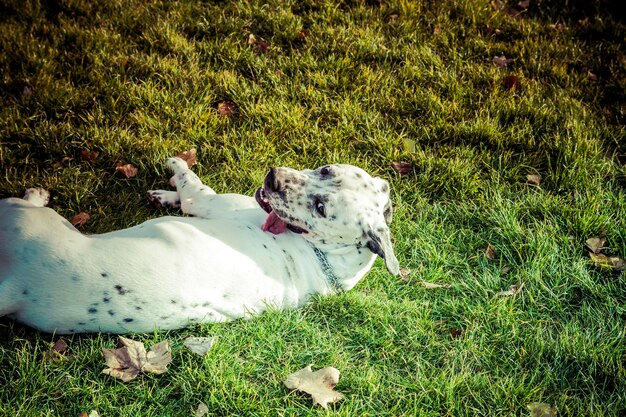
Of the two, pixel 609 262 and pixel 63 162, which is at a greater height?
pixel 63 162

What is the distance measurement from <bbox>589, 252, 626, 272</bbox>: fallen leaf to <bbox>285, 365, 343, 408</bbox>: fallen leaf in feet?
7.93

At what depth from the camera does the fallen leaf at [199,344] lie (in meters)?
3.54

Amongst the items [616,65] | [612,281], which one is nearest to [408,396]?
[612,281]

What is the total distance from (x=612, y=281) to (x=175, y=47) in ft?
15.4

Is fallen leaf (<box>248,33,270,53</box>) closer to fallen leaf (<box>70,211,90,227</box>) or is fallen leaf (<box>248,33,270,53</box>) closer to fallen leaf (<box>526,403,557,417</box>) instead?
fallen leaf (<box>70,211,90,227</box>)

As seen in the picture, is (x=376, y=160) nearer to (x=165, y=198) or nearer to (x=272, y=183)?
(x=272, y=183)

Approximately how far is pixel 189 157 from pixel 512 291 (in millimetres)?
2951

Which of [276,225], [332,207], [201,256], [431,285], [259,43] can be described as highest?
[259,43]

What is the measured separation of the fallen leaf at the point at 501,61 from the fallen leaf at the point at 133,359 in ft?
16.0

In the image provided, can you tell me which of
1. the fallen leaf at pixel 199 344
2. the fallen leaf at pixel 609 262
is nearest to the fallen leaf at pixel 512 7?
the fallen leaf at pixel 609 262

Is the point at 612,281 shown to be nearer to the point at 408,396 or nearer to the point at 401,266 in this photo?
the point at 401,266

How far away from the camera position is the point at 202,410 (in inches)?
131

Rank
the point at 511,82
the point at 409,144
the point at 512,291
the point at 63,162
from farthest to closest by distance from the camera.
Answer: the point at 511,82
the point at 409,144
the point at 63,162
the point at 512,291

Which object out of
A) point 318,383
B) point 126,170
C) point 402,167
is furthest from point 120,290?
point 402,167
